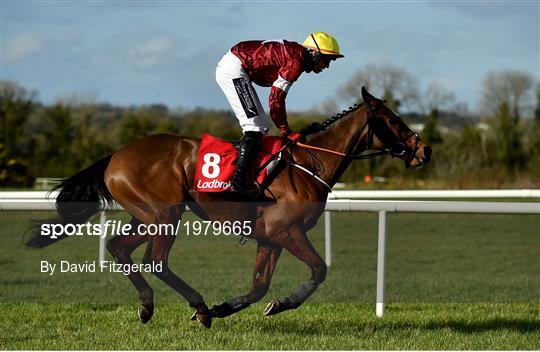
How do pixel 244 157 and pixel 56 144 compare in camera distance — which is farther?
pixel 56 144

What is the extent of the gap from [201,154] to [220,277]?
1.97 m

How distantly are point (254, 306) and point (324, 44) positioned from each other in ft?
7.83

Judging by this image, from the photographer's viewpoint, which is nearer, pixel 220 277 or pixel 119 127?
pixel 220 277

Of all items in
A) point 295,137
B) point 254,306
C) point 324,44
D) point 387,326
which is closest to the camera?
point 324,44

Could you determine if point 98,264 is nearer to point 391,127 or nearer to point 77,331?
point 77,331

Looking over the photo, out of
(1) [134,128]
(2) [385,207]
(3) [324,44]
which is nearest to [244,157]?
(3) [324,44]

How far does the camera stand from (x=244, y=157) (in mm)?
4945

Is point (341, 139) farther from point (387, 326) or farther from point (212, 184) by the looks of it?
point (387, 326)

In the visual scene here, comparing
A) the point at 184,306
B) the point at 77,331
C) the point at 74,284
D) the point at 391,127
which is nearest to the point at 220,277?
the point at 184,306

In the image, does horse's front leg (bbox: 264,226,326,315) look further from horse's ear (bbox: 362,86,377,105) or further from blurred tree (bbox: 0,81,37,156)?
blurred tree (bbox: 0,81,37,156)

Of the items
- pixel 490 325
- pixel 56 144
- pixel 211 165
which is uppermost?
pixel 211 165

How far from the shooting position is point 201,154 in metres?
5.09

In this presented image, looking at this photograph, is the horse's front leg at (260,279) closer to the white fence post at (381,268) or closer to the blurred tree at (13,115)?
the white fence post at (381,268)

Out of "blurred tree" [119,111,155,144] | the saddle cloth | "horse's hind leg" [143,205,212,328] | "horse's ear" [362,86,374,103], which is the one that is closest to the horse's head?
"horse's ear" [362,86,374,103]
